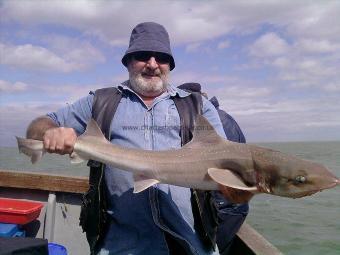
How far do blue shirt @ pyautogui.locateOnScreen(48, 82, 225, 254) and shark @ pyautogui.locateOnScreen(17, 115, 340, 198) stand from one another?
0.26 m

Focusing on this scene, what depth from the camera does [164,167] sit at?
3.66 metres

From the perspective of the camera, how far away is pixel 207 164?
3.60m

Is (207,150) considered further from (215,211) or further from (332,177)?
(332,177)

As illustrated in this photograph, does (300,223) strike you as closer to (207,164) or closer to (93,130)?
(207,164)

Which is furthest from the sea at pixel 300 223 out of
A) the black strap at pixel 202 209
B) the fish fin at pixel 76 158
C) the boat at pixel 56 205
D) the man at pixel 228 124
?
the black strap at pixel 202 209

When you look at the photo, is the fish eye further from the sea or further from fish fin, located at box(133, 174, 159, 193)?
the sea

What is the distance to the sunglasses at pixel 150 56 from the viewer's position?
15.0 ft

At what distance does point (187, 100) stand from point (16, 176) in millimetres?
3678

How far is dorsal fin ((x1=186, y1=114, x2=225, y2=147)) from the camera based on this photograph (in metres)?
3.64

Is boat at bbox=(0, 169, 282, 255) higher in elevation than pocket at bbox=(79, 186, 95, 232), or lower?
lower

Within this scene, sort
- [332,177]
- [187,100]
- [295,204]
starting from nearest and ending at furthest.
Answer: [332,177]
[187,100]
[295,204]

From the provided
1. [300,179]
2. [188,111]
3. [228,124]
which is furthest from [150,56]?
[300,179]

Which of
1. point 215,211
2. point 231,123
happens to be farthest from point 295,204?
point 215,211

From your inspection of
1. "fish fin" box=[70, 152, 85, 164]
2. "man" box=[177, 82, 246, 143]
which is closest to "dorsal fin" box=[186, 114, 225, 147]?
"fish fin" box=[70, 152, 85, 164]
